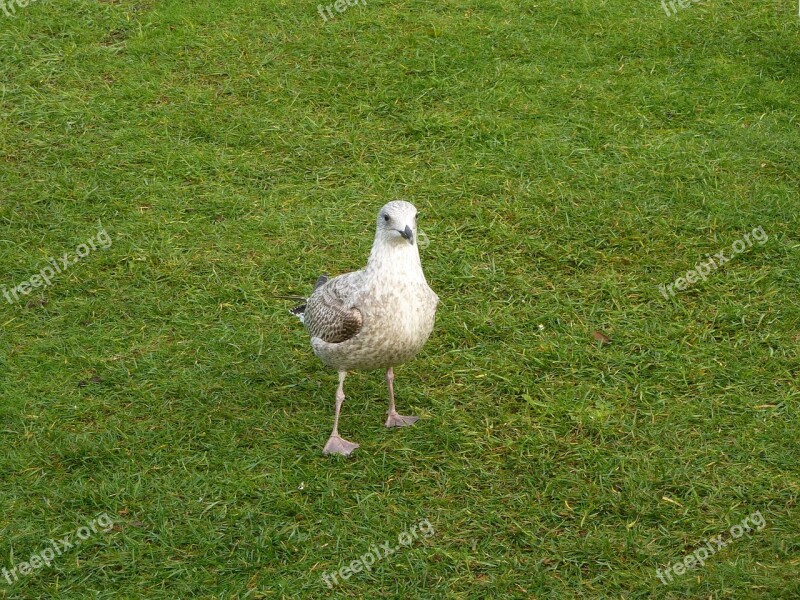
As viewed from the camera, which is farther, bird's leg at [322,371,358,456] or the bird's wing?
bird's leg at [322,371,358,456]

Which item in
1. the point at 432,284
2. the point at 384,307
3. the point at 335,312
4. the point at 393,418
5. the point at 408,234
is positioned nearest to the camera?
the point at 408,234

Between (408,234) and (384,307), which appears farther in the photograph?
(384,307)

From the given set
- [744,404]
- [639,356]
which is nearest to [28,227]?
[639,356]

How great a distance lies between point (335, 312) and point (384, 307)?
38 cm

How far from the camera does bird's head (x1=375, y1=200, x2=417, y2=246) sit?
19.2ft

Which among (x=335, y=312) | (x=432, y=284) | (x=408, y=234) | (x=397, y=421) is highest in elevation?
(x=408, y=234)

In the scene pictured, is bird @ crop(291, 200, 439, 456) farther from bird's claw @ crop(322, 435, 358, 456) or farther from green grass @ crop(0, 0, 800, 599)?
green grass @ crop(0, 0, 800, 599)

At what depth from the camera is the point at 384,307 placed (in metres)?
6.00

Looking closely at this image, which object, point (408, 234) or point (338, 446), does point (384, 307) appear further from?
point (338, 446)

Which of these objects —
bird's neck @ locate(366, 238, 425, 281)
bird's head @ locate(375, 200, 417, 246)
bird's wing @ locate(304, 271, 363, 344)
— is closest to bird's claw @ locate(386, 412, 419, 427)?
bird's wing @ locate(304, 271, 363, 344)

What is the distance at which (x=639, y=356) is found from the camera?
707 cm

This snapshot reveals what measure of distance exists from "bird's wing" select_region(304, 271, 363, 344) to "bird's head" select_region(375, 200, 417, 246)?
1.44 feet

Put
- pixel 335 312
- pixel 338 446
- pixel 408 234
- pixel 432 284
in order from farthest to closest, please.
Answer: pixel 432 284, pixel 338 446, pixel 335 312, pixel 408 234

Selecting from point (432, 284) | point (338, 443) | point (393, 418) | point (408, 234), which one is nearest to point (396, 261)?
point (408, 234)
